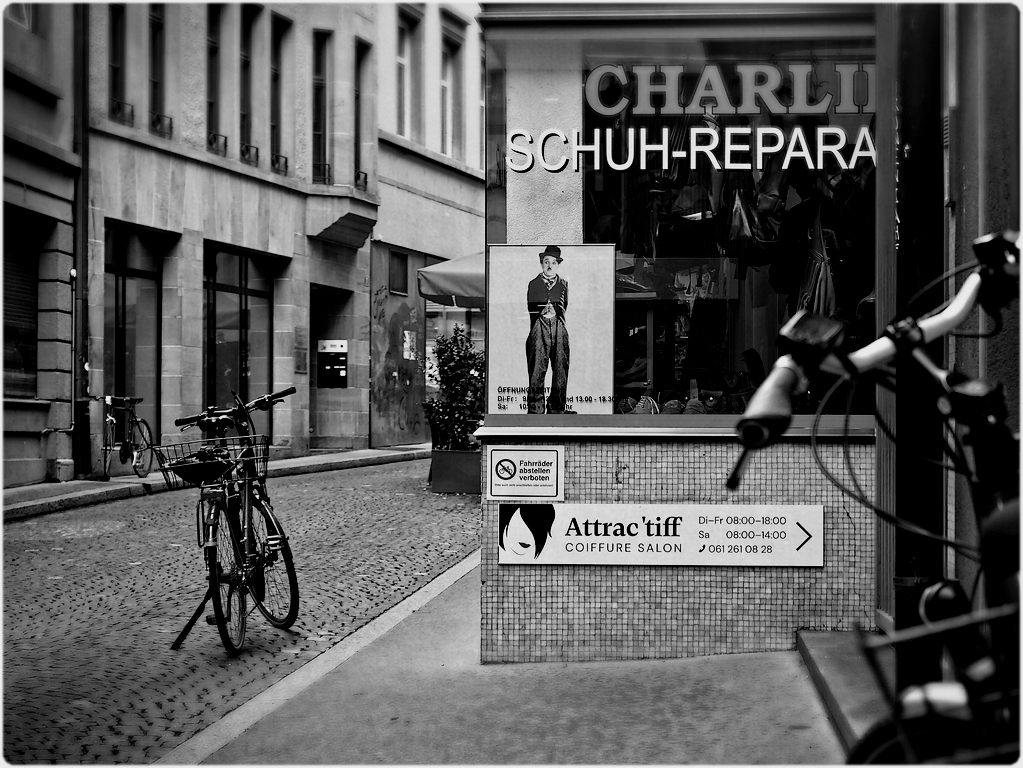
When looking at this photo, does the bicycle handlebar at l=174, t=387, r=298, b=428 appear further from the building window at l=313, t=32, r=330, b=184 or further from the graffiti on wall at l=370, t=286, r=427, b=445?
the graffiti on wall at l=370, t=286, r=427, b=445

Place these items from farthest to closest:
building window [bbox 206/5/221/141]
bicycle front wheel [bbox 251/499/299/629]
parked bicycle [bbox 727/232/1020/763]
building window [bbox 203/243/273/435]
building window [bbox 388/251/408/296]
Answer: building window [bbox 388/251/408/296], building window [bbox 203/243/273/435], building window [bbox 206/5/221/141], bicycle front wheel [bbox 251/499/299/629], parked bicycle [bbox 727/232/1020/763]

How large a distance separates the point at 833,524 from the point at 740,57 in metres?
2.17

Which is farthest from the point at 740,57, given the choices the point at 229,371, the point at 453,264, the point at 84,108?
the point at 229,371

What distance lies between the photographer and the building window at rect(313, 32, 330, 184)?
21891 mm

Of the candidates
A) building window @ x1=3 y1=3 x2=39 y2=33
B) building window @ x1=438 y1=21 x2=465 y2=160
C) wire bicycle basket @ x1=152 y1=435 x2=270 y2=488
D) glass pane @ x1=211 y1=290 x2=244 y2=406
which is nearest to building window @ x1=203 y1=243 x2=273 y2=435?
glass pane @ x1=211 y1=290 x2=244 y2=406

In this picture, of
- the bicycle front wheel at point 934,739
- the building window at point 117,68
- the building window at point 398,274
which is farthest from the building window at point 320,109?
the bicycle front wheel at point 934,739

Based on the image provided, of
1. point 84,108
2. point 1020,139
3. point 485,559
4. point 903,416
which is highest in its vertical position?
point 84,108

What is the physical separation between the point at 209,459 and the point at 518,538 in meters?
1.75

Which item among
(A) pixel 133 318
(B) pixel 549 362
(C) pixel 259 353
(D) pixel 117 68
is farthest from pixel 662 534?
(C) pixel 259 353

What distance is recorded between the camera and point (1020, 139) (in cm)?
374

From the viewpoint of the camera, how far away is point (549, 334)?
18.0 feet

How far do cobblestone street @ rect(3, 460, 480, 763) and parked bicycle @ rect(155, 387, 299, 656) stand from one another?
21 centimetres

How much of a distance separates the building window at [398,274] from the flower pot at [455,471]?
11.3 meters

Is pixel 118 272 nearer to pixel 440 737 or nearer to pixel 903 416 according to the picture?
pixel 440 737
